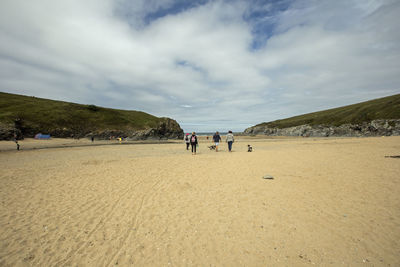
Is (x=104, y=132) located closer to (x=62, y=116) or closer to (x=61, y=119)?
(x=61, y=119)

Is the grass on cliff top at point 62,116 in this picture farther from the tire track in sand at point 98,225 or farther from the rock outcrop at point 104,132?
the tire track in sand at point 98,225

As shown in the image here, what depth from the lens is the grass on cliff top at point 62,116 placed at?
50.8 meters

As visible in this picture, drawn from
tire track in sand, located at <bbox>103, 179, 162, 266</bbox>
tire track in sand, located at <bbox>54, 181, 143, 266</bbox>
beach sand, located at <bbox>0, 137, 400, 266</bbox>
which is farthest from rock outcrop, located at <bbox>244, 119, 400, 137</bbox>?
tire track in sand, located at <bbox>54, 181, 143, 266</bbox>

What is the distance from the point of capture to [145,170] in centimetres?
1307

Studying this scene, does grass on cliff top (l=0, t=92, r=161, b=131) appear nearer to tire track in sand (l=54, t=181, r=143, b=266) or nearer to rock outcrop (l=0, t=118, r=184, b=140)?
rock outcrop (l=0, t=118, r=184, b=140)

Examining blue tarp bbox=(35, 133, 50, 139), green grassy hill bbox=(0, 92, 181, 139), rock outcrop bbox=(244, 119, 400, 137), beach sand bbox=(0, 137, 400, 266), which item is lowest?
beach sand bbox=(0, 137, 400, 266)

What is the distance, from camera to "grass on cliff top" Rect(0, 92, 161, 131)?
50.8m

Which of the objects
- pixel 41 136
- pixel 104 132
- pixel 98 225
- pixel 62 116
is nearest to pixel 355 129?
pixel 98 225

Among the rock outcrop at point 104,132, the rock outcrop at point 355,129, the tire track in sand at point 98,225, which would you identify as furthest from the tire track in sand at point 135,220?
the rock outcrop at point 355,129

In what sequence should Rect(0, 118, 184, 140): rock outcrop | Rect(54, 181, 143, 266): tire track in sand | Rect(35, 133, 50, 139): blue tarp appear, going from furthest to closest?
Rect(35, 133, 50, 139): blue tarp
Rect(0, 118, 184, 140): rock outcrop
Rect(54, 181, 143, 266): tire track in sand

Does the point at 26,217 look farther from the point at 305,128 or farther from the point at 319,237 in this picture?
the point at 305,128

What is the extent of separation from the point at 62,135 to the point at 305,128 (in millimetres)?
Answer: 111467

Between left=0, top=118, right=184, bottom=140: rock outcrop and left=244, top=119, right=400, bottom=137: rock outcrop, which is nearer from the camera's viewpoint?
left=0, top=118, right=184, bottom=140: rock outcrop

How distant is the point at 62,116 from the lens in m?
57.9
